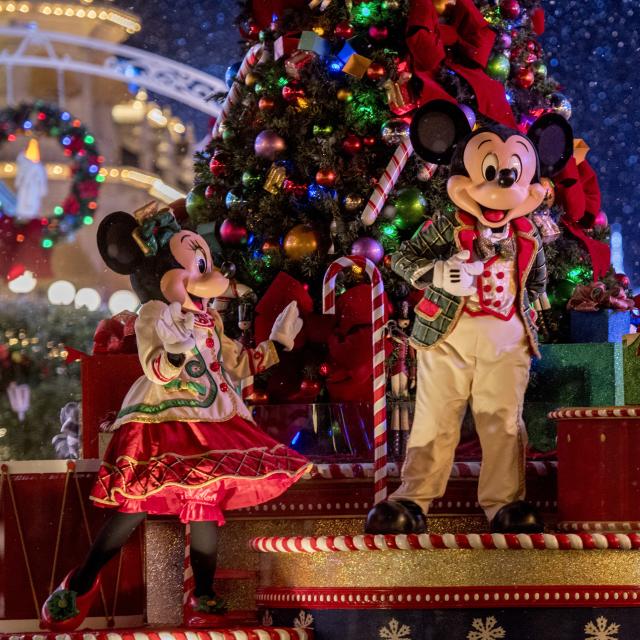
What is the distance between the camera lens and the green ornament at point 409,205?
16.3ft

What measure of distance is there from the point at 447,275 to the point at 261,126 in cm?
167

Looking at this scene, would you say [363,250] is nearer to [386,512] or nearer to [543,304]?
[543,304]

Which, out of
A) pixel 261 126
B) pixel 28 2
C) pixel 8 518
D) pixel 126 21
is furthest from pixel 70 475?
pixel 28 2

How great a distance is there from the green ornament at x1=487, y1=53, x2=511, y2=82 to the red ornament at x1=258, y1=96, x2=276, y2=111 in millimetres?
894

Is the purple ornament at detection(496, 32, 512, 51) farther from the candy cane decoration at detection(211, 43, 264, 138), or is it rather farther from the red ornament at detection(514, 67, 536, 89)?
the candy cane decoration at detection(211, 43, 264, 138)

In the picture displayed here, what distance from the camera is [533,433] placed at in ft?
16.9

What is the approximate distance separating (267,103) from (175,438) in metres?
1.73

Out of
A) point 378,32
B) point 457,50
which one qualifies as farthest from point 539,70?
point 378,32

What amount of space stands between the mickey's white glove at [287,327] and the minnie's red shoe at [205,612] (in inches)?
35.9

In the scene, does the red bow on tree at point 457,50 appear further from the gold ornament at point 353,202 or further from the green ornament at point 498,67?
the gold ornament at point 353,202

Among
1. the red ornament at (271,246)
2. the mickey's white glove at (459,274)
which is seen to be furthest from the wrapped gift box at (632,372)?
the red ornament at (271,246)

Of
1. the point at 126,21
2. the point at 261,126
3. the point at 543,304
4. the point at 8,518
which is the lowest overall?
the point at 8,518

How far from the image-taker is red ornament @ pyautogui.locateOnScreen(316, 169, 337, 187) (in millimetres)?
4984

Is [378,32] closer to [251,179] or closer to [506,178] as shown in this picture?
[251,179]
